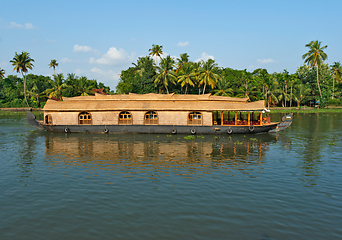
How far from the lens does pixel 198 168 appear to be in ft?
46.4

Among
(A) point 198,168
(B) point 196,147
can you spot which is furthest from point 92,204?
(B) point 196,147

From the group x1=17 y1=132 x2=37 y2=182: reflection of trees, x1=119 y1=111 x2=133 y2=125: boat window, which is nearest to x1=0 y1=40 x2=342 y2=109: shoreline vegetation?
x1=119 y1=111 x2=133 y2=125: boat window

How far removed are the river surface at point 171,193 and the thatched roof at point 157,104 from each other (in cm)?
764

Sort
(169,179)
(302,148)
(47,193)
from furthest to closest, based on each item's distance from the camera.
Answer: (302,148) → (169,179) → (47,193)

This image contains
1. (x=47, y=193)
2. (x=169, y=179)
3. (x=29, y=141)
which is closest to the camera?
(x=47, y=193)

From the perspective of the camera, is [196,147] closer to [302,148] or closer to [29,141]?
[302,148]

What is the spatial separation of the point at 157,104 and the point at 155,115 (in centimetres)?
130

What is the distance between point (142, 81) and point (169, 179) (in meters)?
51.8

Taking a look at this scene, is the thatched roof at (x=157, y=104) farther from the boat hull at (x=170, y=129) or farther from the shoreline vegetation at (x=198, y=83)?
the shoreline vegetation at (x=198, y=83)

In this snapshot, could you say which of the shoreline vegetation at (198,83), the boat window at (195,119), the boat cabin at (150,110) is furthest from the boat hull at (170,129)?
the shoreline vegetation at (198,83)

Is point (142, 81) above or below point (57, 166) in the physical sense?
above

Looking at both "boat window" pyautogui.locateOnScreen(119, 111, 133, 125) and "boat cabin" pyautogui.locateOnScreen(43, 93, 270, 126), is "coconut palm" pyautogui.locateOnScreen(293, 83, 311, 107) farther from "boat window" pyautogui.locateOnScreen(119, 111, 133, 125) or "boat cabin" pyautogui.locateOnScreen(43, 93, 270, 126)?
"boat window" pyautogui.locateOnScreen(119, 111, 133, 125)

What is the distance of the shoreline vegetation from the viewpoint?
57125 millimetres

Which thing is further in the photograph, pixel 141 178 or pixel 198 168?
pixel 198 168
